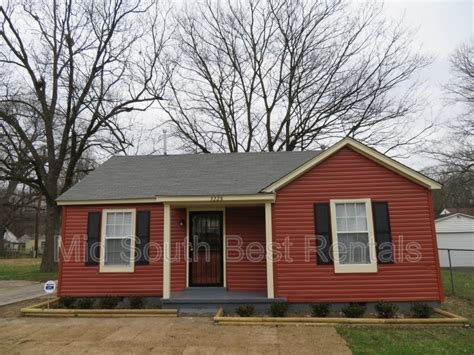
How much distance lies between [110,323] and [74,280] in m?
2.67

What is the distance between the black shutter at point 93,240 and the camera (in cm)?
1001

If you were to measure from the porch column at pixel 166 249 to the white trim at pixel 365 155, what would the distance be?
2.59 meters

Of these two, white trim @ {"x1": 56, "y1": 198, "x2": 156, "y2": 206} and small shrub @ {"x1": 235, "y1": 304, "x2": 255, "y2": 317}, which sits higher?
white trim @ {"x1": 56, "y1": 198, "x2": 156, "y2": 206}

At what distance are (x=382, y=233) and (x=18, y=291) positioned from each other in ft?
40.1

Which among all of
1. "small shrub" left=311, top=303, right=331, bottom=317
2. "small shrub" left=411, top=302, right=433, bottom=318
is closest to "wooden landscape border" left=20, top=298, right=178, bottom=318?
"small shrub" left=311, top=303, right=331, bottom=317

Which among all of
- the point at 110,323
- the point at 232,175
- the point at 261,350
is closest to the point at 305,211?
the point at 232,175

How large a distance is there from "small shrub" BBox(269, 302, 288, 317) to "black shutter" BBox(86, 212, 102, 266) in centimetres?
495

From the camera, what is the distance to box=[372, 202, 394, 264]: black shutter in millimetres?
8695

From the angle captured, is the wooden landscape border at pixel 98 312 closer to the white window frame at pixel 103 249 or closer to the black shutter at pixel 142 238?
the white window frame at pixel 103 249

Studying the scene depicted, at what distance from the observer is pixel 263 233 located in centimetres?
1027

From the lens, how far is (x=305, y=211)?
9.09m

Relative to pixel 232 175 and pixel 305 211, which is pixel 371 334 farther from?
pixel 232 175

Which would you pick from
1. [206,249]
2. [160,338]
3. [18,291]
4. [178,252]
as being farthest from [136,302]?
[18,291]

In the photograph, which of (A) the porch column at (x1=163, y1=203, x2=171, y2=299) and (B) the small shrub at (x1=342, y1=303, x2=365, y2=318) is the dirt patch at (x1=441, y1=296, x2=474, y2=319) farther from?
(A) the porch column at (x1=163, y1=203, x2=171, y2=299)
